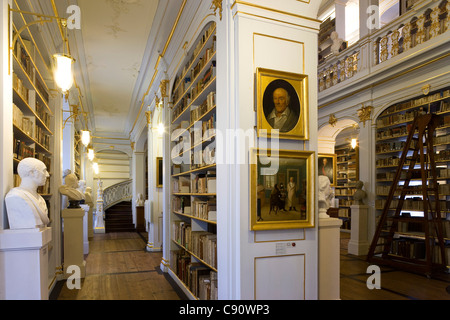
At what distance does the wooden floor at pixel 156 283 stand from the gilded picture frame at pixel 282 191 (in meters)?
2.06

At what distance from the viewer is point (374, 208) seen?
24.0ft

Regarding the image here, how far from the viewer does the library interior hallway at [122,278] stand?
4.67m

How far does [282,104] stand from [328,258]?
1.69m

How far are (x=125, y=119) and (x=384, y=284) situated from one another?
1096cm

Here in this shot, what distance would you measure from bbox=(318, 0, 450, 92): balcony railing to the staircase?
8.61 meters

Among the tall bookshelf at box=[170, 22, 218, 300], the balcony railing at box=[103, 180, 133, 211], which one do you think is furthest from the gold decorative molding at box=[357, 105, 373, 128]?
the balcony railing at box=[103, 180, 133, 211]

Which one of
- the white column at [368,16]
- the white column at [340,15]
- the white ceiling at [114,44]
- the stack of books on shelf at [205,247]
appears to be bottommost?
the stack of books on shelf at [205,247]

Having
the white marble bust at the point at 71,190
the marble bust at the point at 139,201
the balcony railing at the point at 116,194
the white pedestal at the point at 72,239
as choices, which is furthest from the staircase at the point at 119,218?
the white marble bust at the point at 71,190

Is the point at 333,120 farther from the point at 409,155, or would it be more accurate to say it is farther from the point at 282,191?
the point at 282,191

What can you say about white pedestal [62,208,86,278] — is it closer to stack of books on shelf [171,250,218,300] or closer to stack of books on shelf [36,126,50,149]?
stack of books on shelf [36,126,50,149]

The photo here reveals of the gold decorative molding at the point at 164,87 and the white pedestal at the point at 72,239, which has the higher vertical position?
the gold decorative molding at the point at 164,87

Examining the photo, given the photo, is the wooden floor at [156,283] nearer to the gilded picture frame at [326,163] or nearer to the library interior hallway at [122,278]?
the library interior hallway at [122,278]
